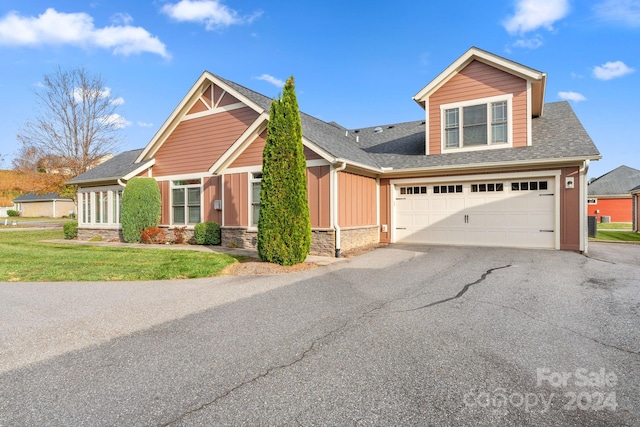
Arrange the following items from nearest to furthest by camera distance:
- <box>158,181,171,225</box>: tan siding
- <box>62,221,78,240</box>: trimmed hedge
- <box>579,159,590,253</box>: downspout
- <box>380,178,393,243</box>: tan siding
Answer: <box>579,159,590,253</box>: downspout < <box>380,178,393,243</box>: tan siding < <box>158,181,171,225</box>: tan siding < <box>62,221,78,240</box>: trimmed hedge

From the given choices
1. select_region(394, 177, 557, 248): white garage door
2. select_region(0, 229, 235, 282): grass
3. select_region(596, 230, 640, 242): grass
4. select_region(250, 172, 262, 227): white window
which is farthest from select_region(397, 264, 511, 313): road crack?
select_region(596, 230, 640, 242): grass

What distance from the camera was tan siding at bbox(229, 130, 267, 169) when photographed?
11992 mm

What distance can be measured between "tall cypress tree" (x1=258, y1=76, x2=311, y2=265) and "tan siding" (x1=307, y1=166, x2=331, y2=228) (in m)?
1.82

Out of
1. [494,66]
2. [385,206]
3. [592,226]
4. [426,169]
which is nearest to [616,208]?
Answer: [592,226]

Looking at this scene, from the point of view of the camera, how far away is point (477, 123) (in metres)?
12.3

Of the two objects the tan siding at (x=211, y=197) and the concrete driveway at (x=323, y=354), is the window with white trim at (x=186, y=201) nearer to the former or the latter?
the tan siding at (x=211, y=197)

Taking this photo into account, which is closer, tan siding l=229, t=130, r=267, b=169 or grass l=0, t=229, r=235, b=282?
grass l=0, t=229, r=235, b=282

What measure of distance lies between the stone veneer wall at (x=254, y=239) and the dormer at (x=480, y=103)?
5.44m

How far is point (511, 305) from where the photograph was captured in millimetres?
5211

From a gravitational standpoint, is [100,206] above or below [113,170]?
below

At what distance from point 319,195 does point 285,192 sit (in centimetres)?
224

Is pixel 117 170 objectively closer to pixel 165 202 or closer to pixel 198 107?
pixel 165 202

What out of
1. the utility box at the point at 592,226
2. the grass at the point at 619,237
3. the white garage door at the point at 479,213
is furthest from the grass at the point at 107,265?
the grass at the point at 619,237

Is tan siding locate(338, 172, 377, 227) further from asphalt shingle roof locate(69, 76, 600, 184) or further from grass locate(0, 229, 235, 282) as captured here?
grass locate(0, 229, 235, 282)
